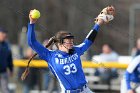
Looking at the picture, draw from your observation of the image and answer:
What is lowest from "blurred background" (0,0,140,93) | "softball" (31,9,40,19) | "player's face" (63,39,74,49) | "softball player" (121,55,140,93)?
"softball player" (121,55,140,93)

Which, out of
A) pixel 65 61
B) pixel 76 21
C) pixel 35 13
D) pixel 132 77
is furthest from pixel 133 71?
pixel 76 21

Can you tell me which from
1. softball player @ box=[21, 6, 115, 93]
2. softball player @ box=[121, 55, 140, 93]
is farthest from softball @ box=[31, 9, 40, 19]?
softball player @ box=[121, 55, 140, 93]

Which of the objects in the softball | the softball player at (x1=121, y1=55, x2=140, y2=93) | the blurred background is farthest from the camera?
the blurred background

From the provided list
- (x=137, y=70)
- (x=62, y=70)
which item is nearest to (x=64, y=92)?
(x=62, y=70)

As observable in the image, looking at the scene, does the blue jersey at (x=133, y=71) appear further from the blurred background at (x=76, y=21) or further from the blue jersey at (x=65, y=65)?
the blurred background at (x=76, y=21)

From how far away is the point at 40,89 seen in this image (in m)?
18.0

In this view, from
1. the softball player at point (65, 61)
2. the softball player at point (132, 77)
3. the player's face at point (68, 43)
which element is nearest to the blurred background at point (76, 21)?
the softball player at point (132, 77)

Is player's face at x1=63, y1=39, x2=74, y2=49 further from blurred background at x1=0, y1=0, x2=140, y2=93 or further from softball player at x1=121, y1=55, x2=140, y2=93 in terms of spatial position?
blurred background at x1=0, y1=0, x2=140, y2=93

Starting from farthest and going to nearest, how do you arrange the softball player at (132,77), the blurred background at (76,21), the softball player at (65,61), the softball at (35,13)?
the blurred background at (76,21)
the softball player at (132,77)
the softball player at (65,61)
the softball at (35,13)

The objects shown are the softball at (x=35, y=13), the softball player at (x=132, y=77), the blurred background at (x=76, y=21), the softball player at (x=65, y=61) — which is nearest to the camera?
the softball at (x=35, y=13)

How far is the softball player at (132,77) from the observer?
11826 millimetres

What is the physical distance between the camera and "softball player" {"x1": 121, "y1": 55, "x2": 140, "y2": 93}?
11.8m

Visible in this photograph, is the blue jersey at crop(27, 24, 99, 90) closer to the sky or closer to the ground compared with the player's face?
closer to the ground

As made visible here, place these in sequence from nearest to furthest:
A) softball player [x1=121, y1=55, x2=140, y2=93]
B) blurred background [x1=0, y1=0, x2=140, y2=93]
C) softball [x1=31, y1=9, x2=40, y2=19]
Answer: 1. softball [x1=31, y1=9, x2=40, y2=19]
2. softball player [x1=121, y1=55, x2=140, y2=93]
3. blurred background [x1=0, y1=0, x2=140, y2=93]
